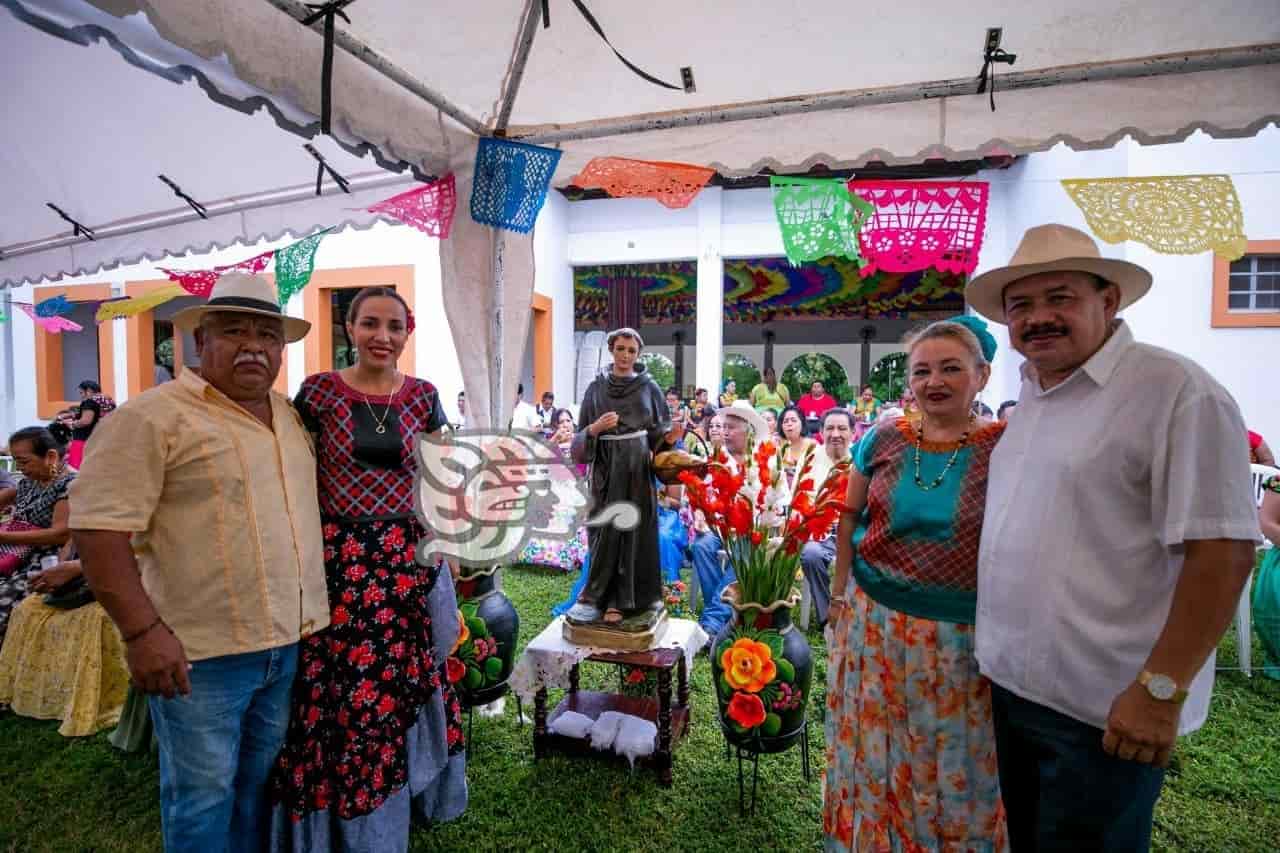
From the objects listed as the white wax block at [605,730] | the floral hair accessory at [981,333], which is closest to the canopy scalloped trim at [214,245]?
the white wax block at [605,730]

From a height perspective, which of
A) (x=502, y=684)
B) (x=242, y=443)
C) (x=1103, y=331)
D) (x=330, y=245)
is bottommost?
(x=502, y=684)

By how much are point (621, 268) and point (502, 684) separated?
12.5m

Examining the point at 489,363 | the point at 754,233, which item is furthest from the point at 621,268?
the point at 489,363

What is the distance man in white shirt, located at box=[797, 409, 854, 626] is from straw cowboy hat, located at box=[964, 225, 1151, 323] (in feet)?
8.92

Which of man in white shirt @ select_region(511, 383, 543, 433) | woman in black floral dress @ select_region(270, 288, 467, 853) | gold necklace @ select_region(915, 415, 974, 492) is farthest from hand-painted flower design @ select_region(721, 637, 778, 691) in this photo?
man in white shirt @ select_region(511, 383, 543, 433)

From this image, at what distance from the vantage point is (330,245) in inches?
393

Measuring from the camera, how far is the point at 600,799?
2553mm

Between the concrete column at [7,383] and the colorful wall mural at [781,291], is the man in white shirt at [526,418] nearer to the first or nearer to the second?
the colorful wall mural at [781,291]

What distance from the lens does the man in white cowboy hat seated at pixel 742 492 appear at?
273cm

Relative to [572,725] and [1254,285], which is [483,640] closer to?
[572,725]

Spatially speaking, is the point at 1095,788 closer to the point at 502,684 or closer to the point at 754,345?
the point at 502,684

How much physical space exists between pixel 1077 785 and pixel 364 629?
6.42ft

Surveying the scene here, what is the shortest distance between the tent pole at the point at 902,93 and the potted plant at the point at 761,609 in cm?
166

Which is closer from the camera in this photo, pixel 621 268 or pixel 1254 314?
pixel 1254 314
